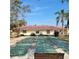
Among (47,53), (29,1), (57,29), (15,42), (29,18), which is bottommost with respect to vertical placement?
(47,53)

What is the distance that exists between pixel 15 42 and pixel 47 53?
0.45 meters

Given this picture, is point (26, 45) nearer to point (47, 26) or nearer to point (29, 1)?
point (47, 26)

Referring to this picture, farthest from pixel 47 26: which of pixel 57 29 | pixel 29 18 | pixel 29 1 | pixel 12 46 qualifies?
pixel 12 46

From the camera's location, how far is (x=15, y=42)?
198cm

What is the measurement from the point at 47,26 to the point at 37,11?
237 millimetres

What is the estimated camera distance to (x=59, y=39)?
2000mm

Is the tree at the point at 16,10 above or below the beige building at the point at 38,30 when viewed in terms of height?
above

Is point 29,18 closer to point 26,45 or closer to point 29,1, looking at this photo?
point 29,1

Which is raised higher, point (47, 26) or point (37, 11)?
point (37, 11)

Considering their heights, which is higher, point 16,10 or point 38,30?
point 16,10

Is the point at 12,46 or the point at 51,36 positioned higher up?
the point at 51,36

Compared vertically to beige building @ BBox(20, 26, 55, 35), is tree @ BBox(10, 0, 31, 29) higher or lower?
higher
